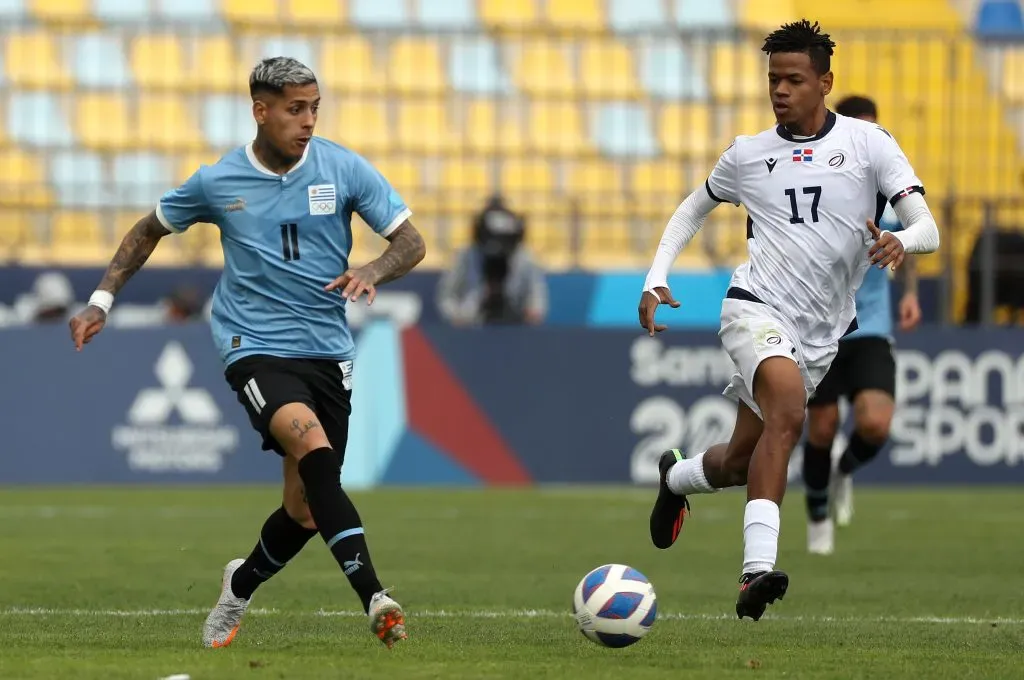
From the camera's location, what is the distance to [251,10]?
2422cm

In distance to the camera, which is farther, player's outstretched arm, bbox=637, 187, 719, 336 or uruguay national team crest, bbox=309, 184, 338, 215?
player's outstretched arm, bbox=637, 187, 719, 336

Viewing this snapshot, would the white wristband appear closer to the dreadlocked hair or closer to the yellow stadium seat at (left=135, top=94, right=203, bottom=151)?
the dreadlocked hair

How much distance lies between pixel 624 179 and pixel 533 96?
4.94ft

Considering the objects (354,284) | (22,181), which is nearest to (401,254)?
(354,284)

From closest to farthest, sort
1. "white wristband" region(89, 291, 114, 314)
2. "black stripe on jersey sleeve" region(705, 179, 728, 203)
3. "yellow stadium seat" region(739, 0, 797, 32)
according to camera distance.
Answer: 1. "white wristband" region(89, 291, 114, 314)
2. "black stripe on jersey sleeve" region(705, 179, 728, 203)
3. "yellow stadium seat" region(739, 0, 797, 32)

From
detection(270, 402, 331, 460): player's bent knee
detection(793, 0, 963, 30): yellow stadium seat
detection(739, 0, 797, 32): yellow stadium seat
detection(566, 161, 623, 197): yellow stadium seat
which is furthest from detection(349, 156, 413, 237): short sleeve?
detection(793, 0, 963, 30): yellow stadium seat

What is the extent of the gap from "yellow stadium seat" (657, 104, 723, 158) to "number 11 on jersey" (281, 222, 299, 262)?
600 inches

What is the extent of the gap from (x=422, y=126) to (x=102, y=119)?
12.6 ft

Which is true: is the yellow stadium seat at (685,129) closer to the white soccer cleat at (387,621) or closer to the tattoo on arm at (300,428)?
the tattoo on arm at (300,428)

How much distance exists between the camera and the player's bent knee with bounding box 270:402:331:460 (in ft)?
22.7

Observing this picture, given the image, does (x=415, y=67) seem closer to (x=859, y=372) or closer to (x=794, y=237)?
(x=859, y=372)

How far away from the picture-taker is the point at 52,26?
22.4 metres

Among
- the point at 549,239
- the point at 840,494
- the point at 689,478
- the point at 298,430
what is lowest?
the point at 840,494

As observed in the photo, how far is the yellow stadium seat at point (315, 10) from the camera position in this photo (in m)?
24.2
